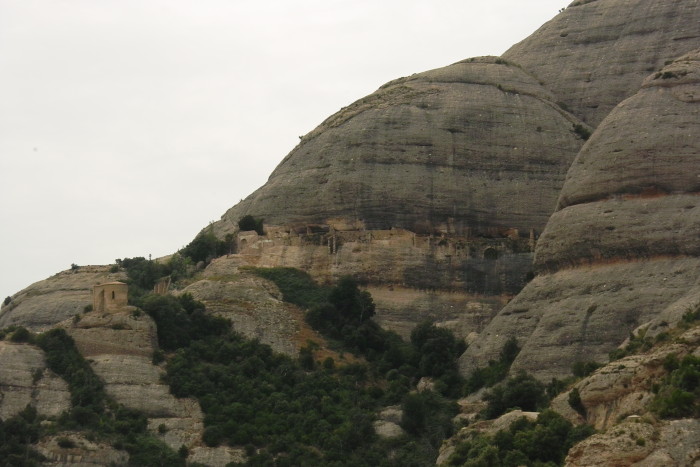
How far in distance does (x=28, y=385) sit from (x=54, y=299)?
17334 mm

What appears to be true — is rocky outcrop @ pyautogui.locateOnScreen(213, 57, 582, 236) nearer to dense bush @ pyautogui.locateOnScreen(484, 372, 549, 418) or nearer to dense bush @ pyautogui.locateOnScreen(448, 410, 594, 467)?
dense bush @ pyautogui.locateOnScreen(484, 372, 549, 418)

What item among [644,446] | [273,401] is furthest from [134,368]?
[644,446]

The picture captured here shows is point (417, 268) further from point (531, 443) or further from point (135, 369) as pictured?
point (531, 443)

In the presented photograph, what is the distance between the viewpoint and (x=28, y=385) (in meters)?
73.2

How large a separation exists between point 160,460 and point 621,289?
17394 millimetres

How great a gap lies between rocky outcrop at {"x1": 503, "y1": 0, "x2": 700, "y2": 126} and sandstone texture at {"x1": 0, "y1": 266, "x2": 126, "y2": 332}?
23.0 m

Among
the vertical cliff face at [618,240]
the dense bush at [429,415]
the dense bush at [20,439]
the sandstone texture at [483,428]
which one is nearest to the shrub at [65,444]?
the dense bush at [20,439]

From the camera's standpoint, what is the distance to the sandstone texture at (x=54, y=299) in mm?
88175

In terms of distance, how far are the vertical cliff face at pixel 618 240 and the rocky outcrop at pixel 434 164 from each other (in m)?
9.85

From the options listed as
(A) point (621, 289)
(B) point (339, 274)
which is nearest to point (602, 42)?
(B) point (339, 274)

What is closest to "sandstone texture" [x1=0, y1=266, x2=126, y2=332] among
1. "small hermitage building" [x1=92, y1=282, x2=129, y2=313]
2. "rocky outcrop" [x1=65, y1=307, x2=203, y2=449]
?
"small hermitage building" [x1=92, y1=282, x2=129, y2=313]

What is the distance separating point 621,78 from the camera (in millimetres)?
93500

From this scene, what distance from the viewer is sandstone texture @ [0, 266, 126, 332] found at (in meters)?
88.2

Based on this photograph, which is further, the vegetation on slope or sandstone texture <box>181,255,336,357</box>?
sandstone texture <box>181,255,336,357</box>
